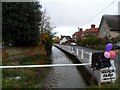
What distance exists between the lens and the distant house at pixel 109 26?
59250mm

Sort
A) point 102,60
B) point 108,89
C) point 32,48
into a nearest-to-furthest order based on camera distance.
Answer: point 108,89 → point 102,60 → point 32,48

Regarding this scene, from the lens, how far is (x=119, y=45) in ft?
127

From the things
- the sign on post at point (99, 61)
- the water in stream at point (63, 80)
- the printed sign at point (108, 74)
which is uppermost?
the sign on post at point (99, 61)

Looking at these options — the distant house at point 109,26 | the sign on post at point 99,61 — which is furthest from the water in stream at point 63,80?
the distant house at point 109,26

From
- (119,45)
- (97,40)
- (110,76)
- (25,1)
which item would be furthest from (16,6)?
(97,40)

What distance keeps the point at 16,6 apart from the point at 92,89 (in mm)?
14275

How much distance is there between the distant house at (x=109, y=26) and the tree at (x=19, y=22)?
126 ft

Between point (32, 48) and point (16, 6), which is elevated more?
point (16, 6)

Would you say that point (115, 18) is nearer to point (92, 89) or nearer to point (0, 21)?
point (0, 21)

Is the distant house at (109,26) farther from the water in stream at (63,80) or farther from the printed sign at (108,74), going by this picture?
the printed sign at (108,74)

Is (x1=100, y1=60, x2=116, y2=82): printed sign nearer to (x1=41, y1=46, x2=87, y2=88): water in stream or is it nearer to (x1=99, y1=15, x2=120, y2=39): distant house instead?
(x1=41, y1=46, x2=87, y2=88): water in stream

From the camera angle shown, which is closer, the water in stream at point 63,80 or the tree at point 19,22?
the water in stream at point 63,80

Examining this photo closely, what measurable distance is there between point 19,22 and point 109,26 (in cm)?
4244

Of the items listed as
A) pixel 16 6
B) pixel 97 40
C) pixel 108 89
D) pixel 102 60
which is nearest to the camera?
pixel 108 89
